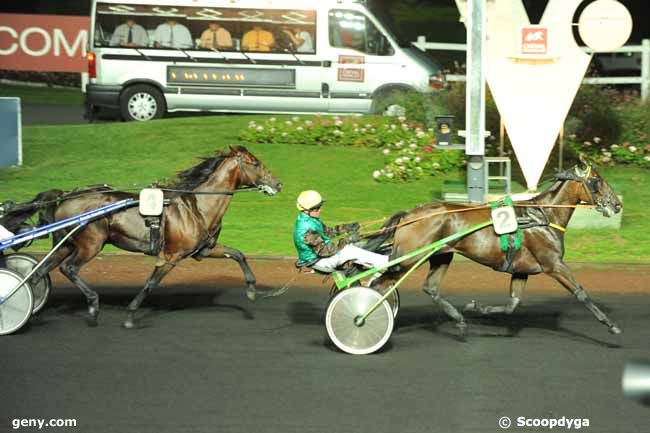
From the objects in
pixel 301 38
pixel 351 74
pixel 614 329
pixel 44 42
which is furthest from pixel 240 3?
pixel 614 329

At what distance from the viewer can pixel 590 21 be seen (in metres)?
16.0

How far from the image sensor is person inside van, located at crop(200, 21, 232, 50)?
68.9 ft

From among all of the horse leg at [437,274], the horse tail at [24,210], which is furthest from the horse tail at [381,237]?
the horse tail at [24,210]

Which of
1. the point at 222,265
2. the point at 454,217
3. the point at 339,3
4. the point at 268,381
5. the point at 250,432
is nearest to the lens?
the point at 250,432

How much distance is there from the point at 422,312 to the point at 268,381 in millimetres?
2831

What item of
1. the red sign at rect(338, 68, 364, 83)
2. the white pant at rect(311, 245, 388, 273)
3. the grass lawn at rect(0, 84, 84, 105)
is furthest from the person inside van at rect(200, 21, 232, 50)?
the white pant at rect(311, 245, 388, 273)

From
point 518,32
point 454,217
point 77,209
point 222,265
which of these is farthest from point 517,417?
point 518,32

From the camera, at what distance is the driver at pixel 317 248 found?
9188mm

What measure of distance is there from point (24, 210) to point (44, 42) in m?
15.2

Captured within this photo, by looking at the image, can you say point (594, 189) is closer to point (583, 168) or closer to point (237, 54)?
point (583, 168)

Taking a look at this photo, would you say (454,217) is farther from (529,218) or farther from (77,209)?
(77,209)

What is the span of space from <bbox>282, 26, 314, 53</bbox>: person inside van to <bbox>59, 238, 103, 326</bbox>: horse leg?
36.9 feet

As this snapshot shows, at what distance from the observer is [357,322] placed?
8945 millimetres

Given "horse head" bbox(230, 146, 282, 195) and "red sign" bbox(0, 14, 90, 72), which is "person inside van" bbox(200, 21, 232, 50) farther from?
"horse head" bbox(230, 146, 282, 195)
